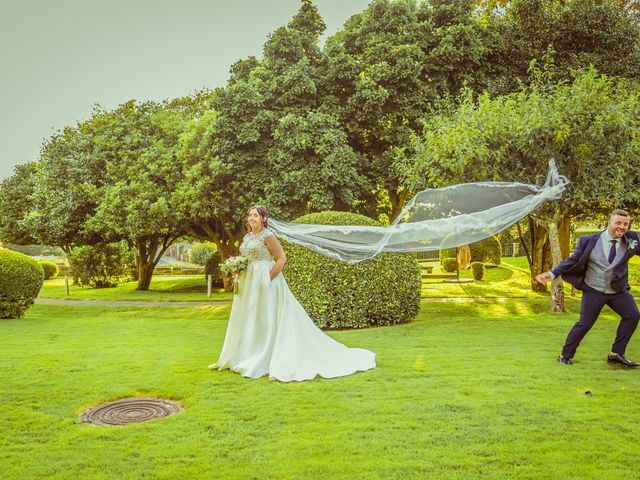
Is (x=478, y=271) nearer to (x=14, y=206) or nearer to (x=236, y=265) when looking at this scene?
(x=236, y=265)

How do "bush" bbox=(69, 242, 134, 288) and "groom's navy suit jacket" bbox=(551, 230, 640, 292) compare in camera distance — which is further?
"bush" bbox=(69, 242, 134, 288)

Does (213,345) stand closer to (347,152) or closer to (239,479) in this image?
(239,479)

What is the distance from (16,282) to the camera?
18.3m

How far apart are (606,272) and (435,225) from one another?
10.0ft

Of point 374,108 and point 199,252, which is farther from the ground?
point 374,108

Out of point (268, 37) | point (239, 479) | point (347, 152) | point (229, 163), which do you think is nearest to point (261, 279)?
point (239, 479)

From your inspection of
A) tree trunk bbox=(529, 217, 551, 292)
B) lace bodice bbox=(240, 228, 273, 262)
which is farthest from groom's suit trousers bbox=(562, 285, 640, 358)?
tree trunk bbox=(529, 217, 551, 292)

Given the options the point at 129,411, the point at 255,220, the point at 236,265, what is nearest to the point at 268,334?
the point at 236,265

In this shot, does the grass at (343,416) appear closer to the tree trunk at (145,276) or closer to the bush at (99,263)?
the tree trunk at (145,276)

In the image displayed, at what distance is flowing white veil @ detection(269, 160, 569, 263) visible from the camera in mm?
10898

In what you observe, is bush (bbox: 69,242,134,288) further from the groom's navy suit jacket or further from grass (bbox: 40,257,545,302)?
the groom's navy suit jacket

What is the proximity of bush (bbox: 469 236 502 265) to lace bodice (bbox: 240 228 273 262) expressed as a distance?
29.3 meters

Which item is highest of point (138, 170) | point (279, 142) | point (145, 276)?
point (279, 142)

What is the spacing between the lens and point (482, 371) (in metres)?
9.28
